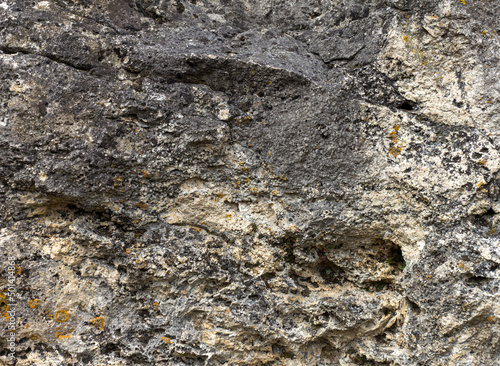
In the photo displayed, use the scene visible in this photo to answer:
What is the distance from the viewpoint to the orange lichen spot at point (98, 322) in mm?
3182

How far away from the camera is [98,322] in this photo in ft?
10.5

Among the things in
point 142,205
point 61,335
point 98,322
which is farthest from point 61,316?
point 142,205

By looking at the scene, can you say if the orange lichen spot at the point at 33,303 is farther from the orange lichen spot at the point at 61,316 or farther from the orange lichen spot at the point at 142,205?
the orange lichen spot at the point at 142,205

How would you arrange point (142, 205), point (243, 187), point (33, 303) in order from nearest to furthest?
1. point (33, 303)
2. point (142, 205)
3. point (243, 187)

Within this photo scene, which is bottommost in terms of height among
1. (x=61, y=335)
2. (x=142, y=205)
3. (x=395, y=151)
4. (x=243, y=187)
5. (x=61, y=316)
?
(x=61, y=335)

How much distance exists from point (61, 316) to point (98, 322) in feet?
1.01

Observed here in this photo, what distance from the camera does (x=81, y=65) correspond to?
10.4 ft

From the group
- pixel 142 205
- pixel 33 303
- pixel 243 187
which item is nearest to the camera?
pixel 33 303

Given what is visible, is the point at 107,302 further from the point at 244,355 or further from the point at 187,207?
the point at 244,355

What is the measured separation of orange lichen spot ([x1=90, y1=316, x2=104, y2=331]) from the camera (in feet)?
10.4

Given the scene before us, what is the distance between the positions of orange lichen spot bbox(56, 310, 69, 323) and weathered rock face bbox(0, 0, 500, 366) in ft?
0.06

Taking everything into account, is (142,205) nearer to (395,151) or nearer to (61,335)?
(61,335)

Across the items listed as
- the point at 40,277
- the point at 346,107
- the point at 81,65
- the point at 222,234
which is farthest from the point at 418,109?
the point at 40,277

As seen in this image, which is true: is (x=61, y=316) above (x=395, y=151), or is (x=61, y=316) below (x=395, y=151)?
below
